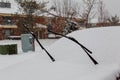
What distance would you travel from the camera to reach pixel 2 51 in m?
18.5

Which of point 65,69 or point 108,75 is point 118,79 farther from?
point 65,69

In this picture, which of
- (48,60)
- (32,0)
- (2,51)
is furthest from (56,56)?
(32,0)

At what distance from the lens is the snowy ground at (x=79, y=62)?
4578 millimetres

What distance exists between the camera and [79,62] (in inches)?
202

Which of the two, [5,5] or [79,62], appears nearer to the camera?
[79,62]

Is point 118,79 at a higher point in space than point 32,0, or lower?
lower

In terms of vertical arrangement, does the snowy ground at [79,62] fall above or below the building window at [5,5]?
below

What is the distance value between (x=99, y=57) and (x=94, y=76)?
0.75 meters

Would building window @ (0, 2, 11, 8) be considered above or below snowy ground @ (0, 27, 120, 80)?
above

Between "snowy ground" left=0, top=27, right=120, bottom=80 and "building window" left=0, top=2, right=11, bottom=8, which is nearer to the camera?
"snowy ground" left=0, top=27, right=120, bottom=80

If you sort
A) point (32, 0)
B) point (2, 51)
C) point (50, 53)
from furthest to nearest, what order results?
1. point (32, 0)
2. point (2, 51)
3. point (50, 53)

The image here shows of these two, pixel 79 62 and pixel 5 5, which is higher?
pixel 5 5

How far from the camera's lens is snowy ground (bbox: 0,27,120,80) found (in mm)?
4578

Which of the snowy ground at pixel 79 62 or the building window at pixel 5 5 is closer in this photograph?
the snowy ground at pixel 79 62
